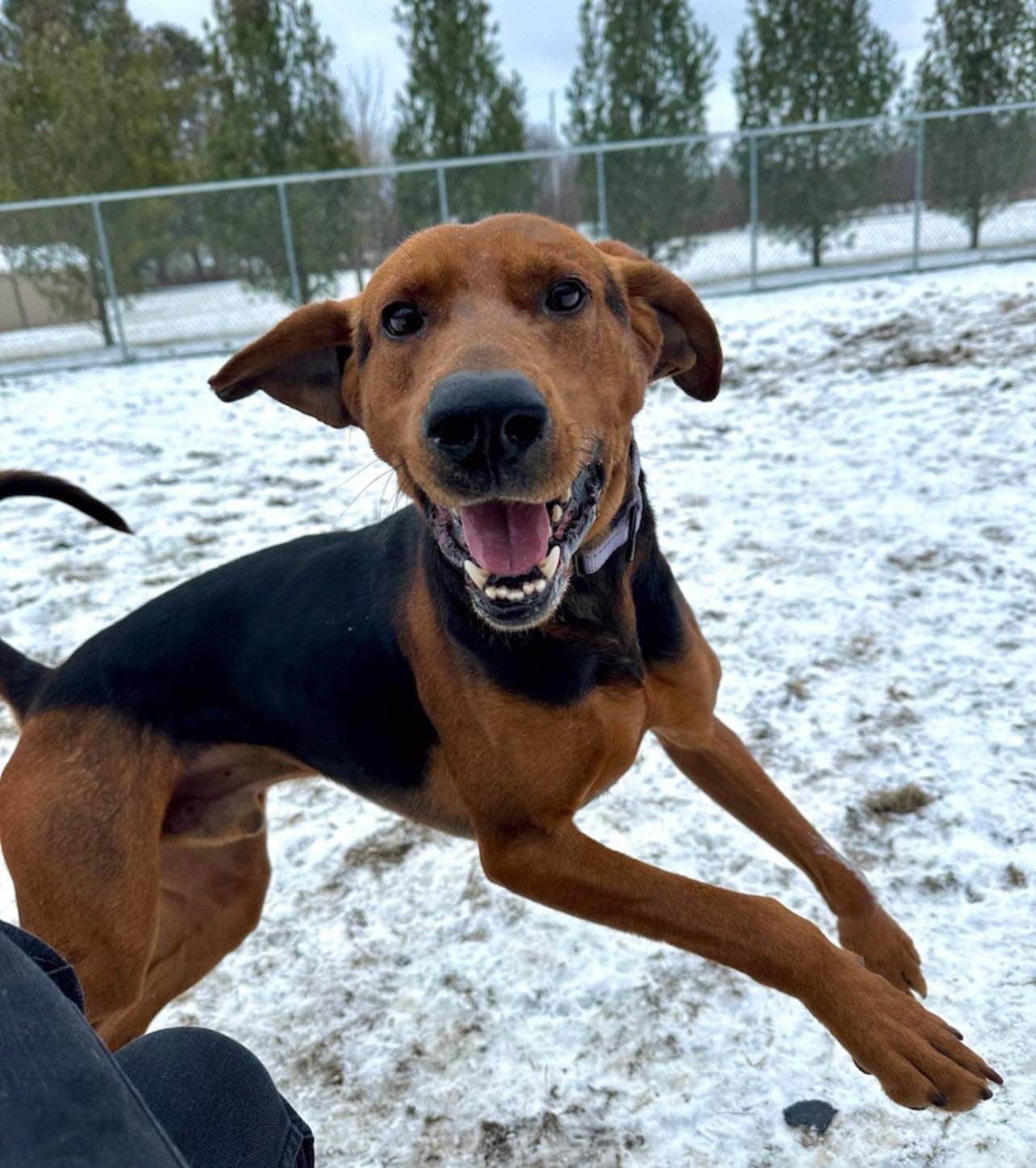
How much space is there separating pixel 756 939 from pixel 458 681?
909 millimetres

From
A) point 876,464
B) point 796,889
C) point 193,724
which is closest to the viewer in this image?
point 193,724

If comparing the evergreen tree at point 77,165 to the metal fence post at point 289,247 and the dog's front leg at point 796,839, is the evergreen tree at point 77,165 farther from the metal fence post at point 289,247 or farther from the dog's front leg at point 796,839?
the dog's front leg at point 796,839

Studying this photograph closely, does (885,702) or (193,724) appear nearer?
(193,724)

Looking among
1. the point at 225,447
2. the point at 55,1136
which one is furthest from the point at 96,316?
the point at 55,1136

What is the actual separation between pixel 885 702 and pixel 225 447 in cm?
647

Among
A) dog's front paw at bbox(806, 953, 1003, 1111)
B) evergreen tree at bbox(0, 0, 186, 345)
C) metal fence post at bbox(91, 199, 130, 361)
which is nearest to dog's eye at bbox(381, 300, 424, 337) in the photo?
dog's front paw at bbox(806, 953, 1003, 1111)

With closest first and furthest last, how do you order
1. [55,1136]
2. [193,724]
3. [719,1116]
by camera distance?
[55,1136] → [719,1116] → [193,724]

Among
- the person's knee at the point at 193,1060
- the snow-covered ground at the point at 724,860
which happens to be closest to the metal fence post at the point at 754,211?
the snow-covered ground at the point at 724,860

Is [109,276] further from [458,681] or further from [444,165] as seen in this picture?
[458,681]

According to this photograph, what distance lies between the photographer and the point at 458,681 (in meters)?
2.40

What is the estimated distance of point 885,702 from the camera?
387 cm

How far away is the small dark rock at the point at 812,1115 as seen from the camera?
2289 mm

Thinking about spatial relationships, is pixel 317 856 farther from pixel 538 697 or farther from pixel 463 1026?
pixel 538 697

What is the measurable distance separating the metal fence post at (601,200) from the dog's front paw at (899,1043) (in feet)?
43.6
